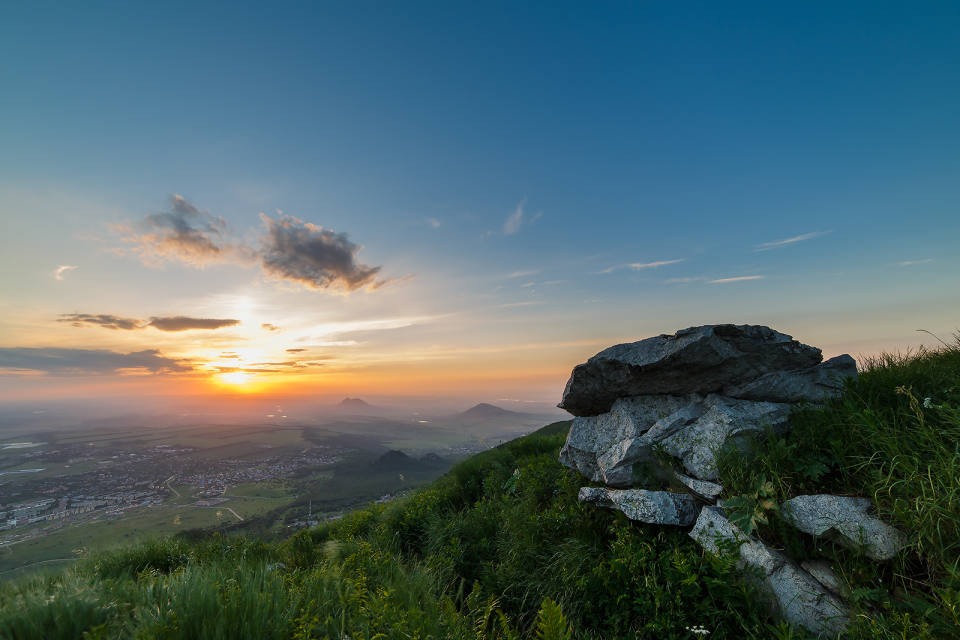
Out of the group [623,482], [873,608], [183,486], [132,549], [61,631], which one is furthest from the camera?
[183,486]

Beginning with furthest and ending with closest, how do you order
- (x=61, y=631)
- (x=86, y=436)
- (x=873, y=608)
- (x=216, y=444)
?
(x=86, y=436)
(x=216, y=444)
(x=873, y=608)
(x=61, y=631)

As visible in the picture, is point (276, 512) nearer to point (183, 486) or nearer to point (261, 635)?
point (183, 486)

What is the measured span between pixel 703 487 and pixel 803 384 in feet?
10.7

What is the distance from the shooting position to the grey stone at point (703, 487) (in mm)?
6020

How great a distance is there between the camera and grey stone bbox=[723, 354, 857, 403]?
7.11 meters

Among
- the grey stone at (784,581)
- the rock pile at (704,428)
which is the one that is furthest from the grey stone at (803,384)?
the grey stone at (784,581)

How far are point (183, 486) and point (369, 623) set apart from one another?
101212mm

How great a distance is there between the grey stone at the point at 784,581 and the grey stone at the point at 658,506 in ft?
1.49

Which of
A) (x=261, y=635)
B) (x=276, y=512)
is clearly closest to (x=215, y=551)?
(x=261, y=635)

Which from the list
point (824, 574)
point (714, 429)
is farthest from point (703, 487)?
point (824, 574)

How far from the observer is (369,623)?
3.41 metres

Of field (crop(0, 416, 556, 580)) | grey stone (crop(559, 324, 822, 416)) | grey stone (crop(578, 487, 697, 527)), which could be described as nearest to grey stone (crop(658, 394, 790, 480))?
grey stone (crop(578, 487, 697, 527))

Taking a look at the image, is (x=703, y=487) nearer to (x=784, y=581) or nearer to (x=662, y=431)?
(x=662, y=431)

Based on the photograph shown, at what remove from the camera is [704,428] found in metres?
6.91
